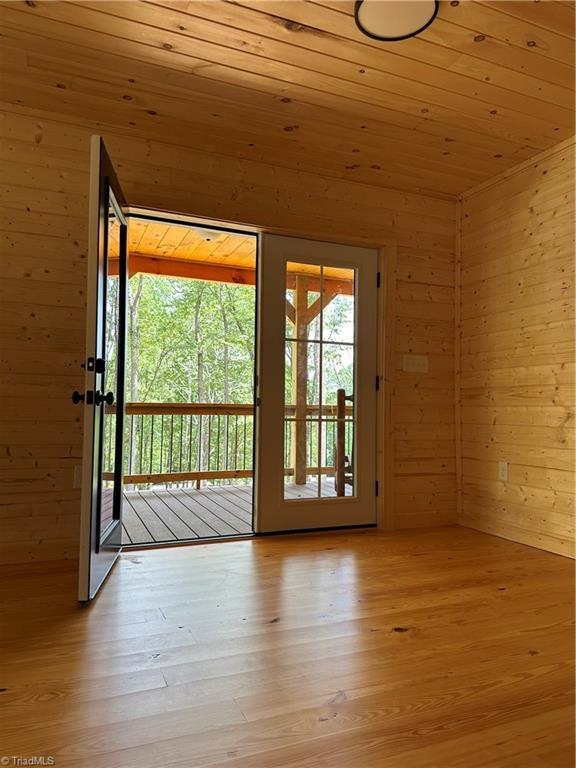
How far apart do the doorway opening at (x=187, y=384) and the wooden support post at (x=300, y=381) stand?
0.52 meters

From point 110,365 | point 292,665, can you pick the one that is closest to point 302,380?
point 110,365

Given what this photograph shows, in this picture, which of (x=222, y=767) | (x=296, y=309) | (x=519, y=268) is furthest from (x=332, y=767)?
(x=519, y=268)

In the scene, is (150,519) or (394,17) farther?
(150,519)

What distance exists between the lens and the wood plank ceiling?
80.1 inches

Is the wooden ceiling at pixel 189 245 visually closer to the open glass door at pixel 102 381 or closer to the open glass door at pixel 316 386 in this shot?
the open glass door at pixel 316 386

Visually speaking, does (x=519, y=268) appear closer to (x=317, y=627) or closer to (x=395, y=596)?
(x=395, y=596)

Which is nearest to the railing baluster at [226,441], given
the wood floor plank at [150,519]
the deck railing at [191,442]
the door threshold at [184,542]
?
the deck railing at [191,442]

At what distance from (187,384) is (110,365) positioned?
6.17m

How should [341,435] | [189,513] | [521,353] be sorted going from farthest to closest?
1. [189,513]
2. [341,435]
3. [521,353]

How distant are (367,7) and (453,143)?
1.28 meters

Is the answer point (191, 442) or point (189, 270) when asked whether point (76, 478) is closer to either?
point (191, 442)

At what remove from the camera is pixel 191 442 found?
5.47 meters

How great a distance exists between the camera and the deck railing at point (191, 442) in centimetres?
498

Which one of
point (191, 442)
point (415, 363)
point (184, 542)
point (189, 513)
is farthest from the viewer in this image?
point (191, 442)
